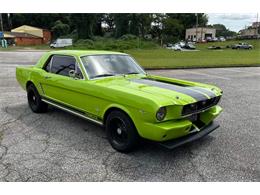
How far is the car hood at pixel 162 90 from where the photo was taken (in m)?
3.44

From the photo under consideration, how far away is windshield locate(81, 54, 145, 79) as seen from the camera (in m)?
4.48

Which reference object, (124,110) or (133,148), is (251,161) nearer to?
(133,148)

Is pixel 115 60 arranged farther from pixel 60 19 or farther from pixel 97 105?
pixel 60 19

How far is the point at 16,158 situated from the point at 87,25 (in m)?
58.0

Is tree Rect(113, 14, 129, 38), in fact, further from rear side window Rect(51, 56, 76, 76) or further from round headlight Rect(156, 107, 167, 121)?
round headlight Rect(156, 107, 167, 121)

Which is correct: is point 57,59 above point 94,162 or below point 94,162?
→ above

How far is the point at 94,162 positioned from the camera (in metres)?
3.56

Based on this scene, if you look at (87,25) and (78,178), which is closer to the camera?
(78,178)

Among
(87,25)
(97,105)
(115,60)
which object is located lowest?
(97,105)

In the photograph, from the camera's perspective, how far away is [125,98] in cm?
357

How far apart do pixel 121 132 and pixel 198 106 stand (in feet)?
4.08

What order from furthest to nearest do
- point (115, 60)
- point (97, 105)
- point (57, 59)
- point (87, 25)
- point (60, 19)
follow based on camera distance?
point (60, 19)
point (87, 25)
point (57, 59)
point (115, 60)
point (97, 105)
